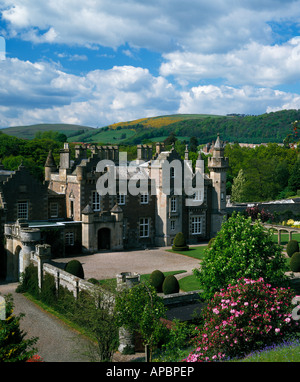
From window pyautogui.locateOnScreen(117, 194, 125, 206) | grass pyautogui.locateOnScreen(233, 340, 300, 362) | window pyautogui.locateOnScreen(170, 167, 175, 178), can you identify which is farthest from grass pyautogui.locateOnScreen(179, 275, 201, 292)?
window pyautogui.locateOnScreen(170, 167, 175, 178)

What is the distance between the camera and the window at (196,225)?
53062 mm

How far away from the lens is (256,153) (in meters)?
108

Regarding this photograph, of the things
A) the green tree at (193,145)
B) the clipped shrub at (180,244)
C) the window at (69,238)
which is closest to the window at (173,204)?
the clipped shrub at (180,244)

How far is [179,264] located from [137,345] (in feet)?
60.9

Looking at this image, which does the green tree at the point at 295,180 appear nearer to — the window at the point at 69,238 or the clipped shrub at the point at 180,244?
the clipped shrub at the point at 180,244

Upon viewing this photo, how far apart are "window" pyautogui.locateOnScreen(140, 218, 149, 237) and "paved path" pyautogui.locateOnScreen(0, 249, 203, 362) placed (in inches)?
115

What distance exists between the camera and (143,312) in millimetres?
18250

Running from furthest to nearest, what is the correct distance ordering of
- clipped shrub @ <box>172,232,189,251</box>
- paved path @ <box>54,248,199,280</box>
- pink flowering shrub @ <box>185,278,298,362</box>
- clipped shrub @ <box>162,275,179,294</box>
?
clipped shrub @ <box>172,232,189,251</box> → paved path @ <box>54,248,199,280</box> → clipped shrub @ <box>162,275,179,294</box> → pink flowering shrub @ <box>185,278,298,362</box>

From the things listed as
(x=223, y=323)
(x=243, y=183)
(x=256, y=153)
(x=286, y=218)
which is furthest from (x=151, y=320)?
(x=256, y=153)

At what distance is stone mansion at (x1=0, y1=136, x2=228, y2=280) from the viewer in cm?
4500

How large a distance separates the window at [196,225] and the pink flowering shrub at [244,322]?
32.9 meters

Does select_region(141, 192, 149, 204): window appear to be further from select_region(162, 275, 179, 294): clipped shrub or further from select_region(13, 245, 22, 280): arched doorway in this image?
select_region(162, 275, 179, 294): clipped shrub
